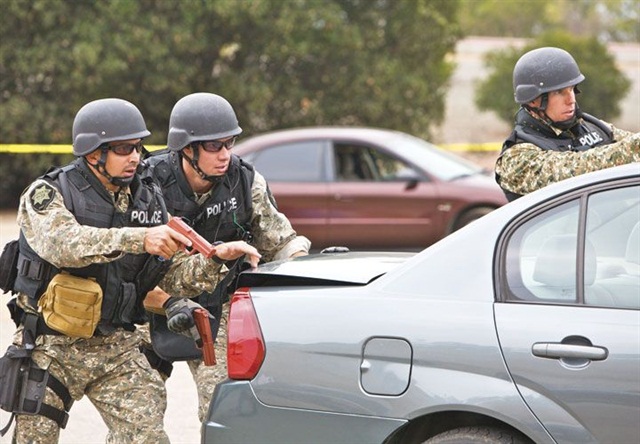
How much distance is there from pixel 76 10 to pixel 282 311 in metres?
13.4

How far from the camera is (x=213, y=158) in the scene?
5.68 meters

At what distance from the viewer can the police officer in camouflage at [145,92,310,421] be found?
18.5ft

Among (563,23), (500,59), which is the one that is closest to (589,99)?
(500,59)

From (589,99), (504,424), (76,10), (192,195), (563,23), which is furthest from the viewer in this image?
(563,23)

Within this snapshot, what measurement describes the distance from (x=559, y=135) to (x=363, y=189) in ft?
23.0

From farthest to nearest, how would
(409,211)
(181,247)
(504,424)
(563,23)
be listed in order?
(563,23) → (409,211) → (181,247) → (504,424)

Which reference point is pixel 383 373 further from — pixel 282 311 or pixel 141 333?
pixel 141 333

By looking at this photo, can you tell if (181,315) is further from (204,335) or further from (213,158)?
(213,158)

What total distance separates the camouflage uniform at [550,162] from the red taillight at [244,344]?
5.31ft

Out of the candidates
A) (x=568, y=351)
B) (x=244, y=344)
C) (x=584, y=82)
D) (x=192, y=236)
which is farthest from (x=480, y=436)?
(x=584, y=82)

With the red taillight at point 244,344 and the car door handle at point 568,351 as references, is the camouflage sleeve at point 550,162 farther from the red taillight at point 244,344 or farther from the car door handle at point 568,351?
the red taillight at point 244,344

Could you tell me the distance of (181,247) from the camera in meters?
4.84

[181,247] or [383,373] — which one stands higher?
[181,247]

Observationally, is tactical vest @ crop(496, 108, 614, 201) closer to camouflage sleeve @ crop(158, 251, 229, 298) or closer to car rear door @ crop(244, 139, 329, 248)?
camouflage sleeve @ crop(158, 251, 229, 298)
